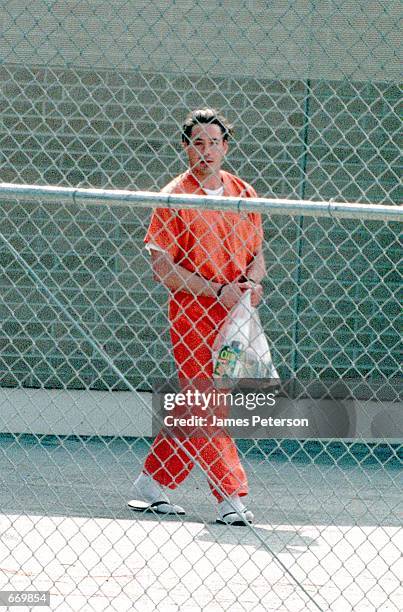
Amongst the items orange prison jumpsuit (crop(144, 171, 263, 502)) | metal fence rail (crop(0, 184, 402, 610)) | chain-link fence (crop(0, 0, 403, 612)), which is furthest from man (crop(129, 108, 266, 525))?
chain-link fence (crop(0, 0, 403, 612))

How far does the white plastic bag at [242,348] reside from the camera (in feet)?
21.2

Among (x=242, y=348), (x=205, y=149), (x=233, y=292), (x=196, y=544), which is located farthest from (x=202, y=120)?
(x=196, y=544)

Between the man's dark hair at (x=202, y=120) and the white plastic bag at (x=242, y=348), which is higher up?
the man's dark hair at (x=202, y=120)

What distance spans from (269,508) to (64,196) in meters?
2.80

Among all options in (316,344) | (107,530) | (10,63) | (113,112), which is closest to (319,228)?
(316,344)

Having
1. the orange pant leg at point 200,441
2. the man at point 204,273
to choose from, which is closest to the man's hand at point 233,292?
the man at point 204,273

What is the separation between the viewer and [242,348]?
6.46 metres

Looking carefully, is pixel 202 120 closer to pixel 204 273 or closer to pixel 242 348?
pixel 204 273

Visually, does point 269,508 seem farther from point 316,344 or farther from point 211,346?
point 316,344

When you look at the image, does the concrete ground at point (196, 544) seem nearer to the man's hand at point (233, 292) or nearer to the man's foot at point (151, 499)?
the man's foot at point (151, 499)

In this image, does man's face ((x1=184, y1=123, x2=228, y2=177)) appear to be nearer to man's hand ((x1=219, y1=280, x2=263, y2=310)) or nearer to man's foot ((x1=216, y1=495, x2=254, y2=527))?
man's hand ((x1=219, y1=280, x2=263, y2=310))

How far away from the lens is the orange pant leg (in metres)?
6.61

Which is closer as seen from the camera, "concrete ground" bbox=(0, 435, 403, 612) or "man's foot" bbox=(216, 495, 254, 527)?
"concrete ground" bbox=(0, 435, 403, 612)

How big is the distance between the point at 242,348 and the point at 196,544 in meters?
0.89
